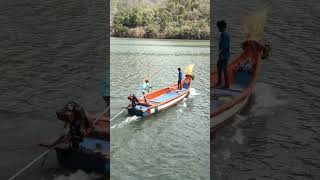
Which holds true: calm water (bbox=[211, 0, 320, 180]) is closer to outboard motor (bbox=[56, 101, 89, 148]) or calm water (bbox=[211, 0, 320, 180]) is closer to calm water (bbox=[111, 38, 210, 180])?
calm water (bbox=[111, 38, 210, 180])

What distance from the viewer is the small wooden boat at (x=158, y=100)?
12.5 metres

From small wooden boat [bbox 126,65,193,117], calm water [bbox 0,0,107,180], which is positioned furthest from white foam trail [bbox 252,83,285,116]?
calm water [bbox 0,0,107,180]

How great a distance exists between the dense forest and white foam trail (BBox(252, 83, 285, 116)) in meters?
17.2

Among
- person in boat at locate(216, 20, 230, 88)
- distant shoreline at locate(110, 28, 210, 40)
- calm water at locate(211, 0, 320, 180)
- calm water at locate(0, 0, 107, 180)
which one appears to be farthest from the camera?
distant shoreline at locate(110, 28, 210, 40)

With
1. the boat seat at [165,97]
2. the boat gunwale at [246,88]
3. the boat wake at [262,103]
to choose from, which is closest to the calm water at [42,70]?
the boat seat at [165,97]

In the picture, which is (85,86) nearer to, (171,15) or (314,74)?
(314,74)

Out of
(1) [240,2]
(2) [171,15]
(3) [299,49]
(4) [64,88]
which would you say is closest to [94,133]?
(4) [64,88]

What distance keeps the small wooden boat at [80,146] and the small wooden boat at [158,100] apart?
4496 mm

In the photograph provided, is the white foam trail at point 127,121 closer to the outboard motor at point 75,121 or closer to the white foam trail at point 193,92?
the white foam trail at point 193,92

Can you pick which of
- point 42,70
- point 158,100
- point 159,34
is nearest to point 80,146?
point 42,70

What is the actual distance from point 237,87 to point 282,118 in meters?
1.23

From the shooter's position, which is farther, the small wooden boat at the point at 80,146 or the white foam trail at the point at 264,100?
the white foam trail at the point at 264,100

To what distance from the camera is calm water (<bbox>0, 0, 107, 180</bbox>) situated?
349 inches

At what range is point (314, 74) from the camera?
37.7 ft
